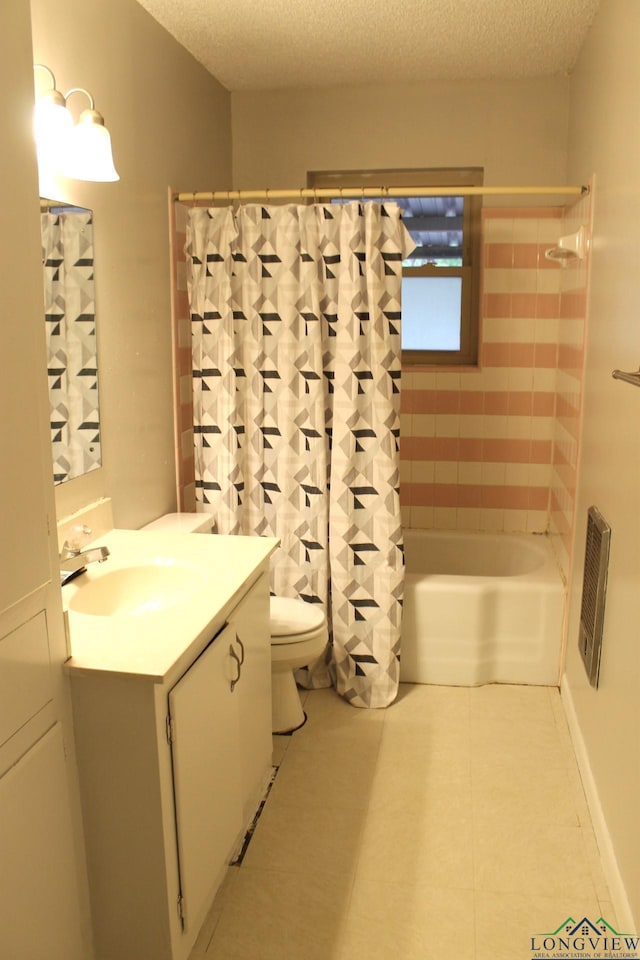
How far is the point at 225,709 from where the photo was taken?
2.02 m

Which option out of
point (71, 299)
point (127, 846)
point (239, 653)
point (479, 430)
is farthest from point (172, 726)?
point (479, 430)

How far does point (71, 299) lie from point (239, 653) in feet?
3.69

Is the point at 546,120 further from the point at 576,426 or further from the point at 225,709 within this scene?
the point at 225,709

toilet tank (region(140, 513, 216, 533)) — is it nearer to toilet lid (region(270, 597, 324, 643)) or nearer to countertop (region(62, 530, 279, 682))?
countertop (region(62, 530, 279, 682))

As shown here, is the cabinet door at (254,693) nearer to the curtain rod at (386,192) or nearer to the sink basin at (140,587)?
the sink basin at (140,587)

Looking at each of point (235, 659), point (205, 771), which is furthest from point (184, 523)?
point (205, 771)

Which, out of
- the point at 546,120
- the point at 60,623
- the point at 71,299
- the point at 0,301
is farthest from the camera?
the point at 546,120

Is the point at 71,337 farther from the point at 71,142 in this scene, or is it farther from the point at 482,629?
the point at 482,629

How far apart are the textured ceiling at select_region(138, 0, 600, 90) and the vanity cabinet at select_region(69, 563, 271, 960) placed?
218cm

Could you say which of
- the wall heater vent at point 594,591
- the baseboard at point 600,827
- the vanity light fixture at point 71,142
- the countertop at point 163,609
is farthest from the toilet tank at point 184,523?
the baseboard at point 600,827

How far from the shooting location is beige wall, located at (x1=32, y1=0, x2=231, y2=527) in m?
2.36

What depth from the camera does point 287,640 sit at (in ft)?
8.97

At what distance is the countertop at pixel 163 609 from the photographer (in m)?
1.65

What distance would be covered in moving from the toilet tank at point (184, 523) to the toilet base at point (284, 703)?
23.5 inches
